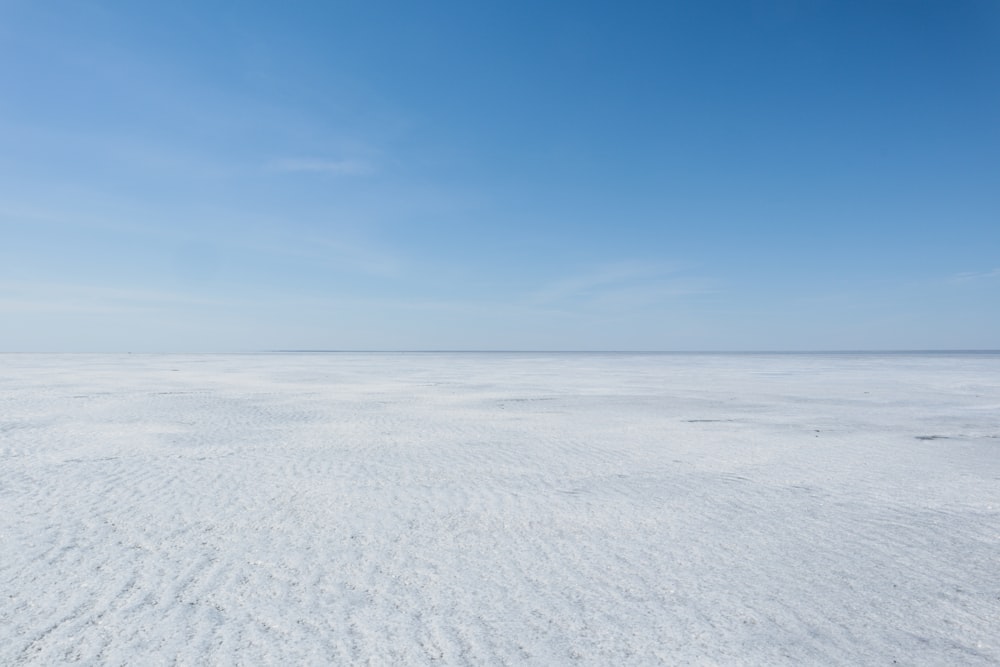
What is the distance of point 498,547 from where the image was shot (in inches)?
222

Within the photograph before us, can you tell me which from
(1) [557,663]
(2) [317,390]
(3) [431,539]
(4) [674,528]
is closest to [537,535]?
(3) [431,539]

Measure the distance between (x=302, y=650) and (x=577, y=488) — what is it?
463 centimetres

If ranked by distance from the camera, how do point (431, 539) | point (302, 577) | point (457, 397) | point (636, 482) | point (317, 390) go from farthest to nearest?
point (317, 390) < point (457, 397) < point (636, 482) < point (431, 539) < point (302, 577)

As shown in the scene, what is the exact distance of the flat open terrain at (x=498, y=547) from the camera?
12.8 ft

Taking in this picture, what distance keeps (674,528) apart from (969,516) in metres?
3.33

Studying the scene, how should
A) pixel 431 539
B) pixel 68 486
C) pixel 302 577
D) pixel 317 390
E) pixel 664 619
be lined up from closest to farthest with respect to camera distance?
pixel 664 619, pixel 302 577, pixel 431 539, pixel 68 486, pixel 317 390

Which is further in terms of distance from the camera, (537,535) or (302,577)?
(537,535)

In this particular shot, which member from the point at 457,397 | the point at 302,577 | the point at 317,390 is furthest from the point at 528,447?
the point at 317,390

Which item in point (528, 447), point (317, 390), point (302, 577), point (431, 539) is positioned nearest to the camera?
point (302, 577)

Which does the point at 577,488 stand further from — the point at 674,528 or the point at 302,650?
the point at 302,650

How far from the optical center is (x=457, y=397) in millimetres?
20078

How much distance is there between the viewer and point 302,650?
149 inches

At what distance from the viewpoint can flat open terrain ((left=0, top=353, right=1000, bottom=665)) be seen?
3.91 metres

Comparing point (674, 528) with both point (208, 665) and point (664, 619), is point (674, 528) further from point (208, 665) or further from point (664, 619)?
point (208, 665)
